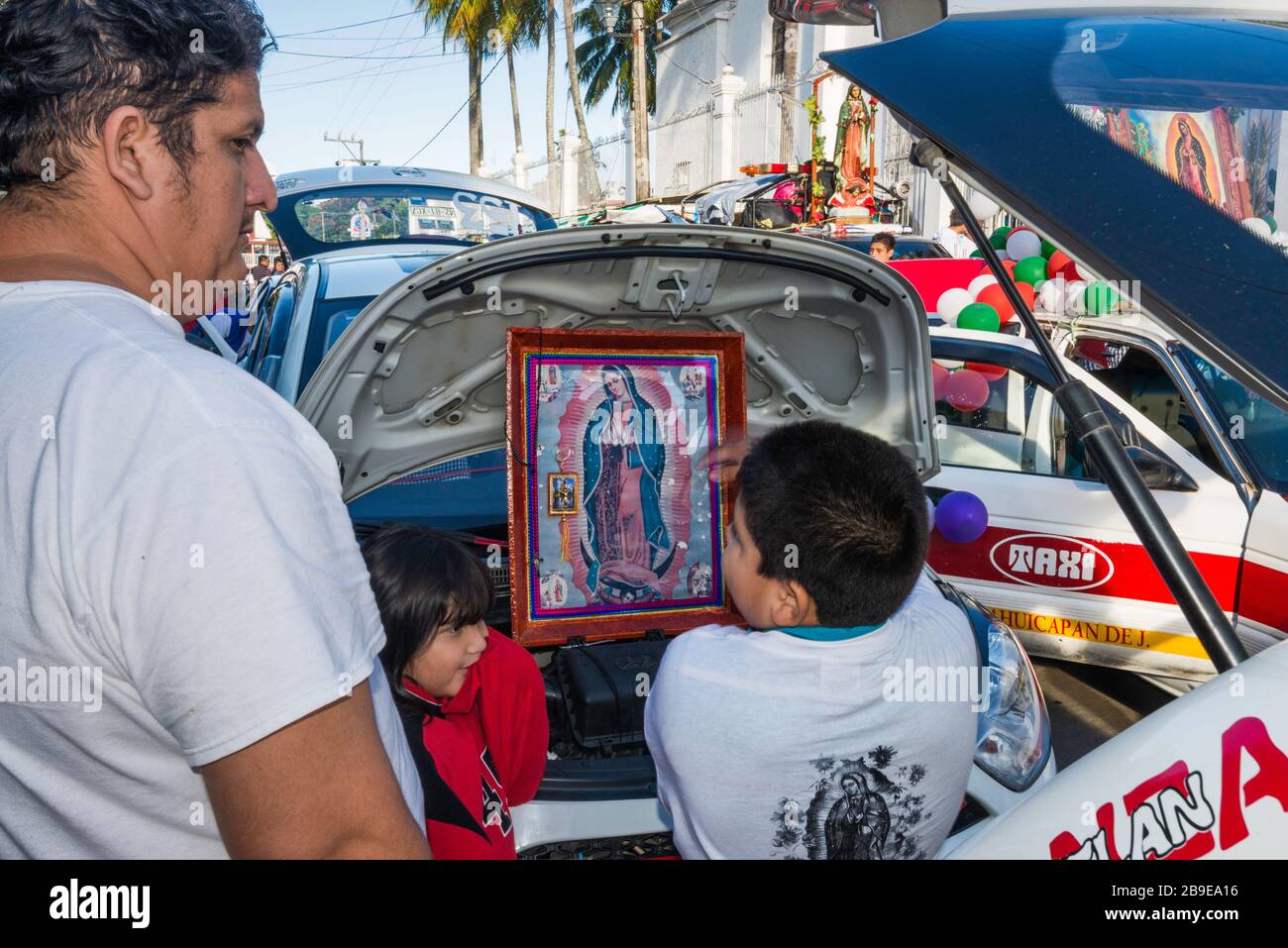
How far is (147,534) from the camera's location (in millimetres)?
800

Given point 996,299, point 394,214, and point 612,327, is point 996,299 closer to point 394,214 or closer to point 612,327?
point 394,214

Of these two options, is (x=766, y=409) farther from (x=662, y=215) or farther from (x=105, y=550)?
(x=662, y=215)

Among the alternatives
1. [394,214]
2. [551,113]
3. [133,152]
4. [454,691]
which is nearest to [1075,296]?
[394,214]

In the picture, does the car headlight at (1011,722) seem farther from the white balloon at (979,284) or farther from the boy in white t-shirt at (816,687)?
the white balloon at (979,284)

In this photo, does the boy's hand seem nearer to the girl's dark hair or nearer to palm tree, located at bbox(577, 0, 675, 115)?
the girl's dark hair

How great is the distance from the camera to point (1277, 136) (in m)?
1.18

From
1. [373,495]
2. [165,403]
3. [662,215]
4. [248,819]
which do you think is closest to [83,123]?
[165,403]

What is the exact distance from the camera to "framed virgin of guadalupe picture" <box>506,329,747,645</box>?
3293 millimetres

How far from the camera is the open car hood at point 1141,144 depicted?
3.76 ft

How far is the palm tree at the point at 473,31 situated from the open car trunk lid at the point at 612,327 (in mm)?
27809

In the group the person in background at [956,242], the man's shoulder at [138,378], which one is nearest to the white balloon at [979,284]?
the person in background at [956,242]

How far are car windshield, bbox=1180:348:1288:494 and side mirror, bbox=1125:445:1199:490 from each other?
0.26 metres

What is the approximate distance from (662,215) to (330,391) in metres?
15.2

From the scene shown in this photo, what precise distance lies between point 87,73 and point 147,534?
471 mm
